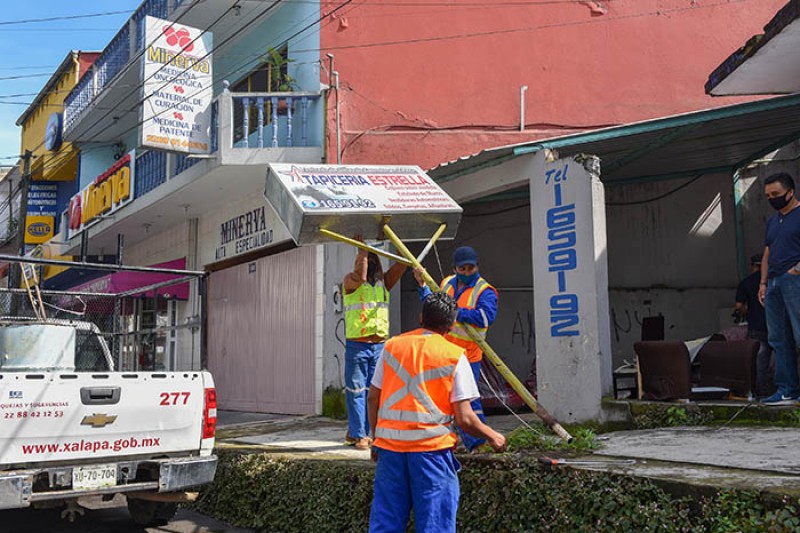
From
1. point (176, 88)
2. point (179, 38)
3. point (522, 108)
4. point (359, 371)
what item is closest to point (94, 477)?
point (359, 371)

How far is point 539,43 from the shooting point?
12000 millimetres

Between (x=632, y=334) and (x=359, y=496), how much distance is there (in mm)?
6664

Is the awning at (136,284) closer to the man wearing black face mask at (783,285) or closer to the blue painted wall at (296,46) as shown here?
the blue painted wall at (296,46)

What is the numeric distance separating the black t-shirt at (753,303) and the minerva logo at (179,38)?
9.31 metres

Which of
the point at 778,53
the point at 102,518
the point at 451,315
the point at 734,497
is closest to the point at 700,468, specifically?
the point at 734,497

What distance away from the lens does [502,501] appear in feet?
15.0

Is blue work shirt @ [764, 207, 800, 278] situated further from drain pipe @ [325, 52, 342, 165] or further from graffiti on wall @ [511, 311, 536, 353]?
drain pipe @ [325, 52, 342, 165]

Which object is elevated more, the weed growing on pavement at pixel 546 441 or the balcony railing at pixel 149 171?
the balcony railing at pixel 149 171

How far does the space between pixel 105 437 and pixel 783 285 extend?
206 inches

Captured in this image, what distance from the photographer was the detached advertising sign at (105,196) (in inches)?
603

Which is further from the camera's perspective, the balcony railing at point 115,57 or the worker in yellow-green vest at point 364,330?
the balcony railing at point 115,57

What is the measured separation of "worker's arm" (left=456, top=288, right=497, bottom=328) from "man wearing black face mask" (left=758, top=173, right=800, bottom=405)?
235 centimetres

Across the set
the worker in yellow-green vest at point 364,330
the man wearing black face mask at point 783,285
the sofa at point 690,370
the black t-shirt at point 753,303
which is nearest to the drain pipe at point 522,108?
the black t-shirt at point 753,303

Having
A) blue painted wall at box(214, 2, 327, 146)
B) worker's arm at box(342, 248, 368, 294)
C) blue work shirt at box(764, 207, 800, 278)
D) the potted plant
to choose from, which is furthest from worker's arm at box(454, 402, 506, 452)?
the potted plant
